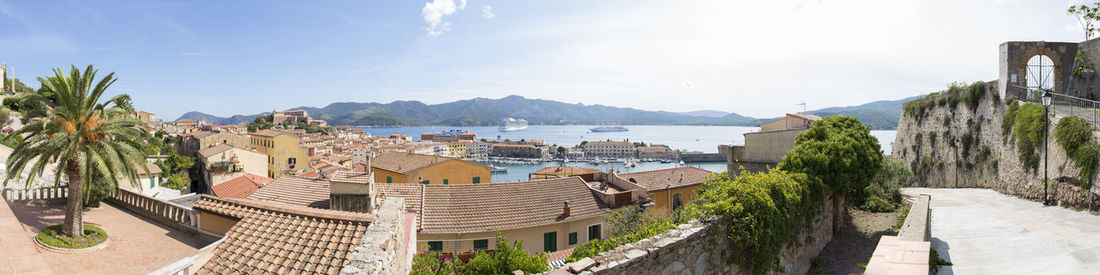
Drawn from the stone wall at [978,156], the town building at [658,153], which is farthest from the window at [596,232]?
the town building at [658,153]

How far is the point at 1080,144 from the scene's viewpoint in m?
11.1

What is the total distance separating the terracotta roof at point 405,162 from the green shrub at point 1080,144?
2704 cm

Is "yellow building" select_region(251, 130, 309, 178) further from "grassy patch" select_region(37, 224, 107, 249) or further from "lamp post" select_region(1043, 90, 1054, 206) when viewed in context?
"lamp post" select_region(1043, 90, 1054, 206)

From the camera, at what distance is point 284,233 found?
661 cm

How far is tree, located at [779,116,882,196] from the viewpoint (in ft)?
32.9

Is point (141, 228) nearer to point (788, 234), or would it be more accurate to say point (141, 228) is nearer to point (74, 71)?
point (74, 71)

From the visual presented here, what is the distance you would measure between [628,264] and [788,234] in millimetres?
4441

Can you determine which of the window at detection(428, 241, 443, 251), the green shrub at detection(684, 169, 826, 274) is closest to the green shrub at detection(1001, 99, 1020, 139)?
the green shrub at detection(684, 169, 826, 274)

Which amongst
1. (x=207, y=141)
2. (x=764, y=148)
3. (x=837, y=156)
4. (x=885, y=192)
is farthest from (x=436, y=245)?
(x=207, y=141)

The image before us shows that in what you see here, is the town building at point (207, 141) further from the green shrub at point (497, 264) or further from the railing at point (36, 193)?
the green shrub at point (497, 264)

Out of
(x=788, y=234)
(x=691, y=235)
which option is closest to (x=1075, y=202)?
(x=788, y=234)

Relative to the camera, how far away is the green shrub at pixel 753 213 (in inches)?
276

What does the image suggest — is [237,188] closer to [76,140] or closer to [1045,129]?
[76,140]

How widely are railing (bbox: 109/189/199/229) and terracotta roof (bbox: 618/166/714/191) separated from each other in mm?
19844
